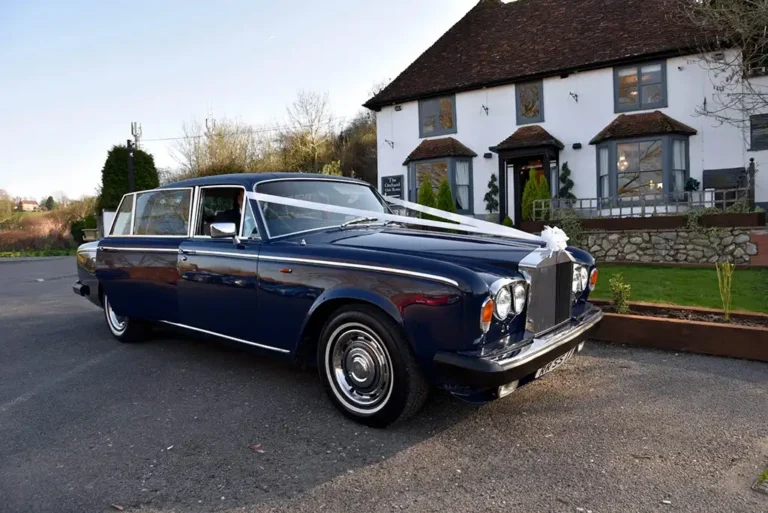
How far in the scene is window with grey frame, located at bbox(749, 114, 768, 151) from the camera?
13914 mm

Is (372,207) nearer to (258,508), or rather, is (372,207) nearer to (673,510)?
(258,508)

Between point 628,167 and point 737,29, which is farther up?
point 737,29

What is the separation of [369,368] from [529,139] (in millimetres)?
15159

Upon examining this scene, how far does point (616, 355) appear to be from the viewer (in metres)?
4.98

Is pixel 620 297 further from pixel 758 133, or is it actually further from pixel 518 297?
pixel 758 133

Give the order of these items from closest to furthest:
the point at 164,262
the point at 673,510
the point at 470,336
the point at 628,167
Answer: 1. the point at 673,510
2. the point at 470,336
3. the point at 164,262
4. the point at 628,167

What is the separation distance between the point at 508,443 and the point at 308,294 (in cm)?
160

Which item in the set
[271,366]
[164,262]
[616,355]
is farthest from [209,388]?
[616,355]

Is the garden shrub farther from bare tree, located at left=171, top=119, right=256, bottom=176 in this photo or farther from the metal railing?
bare tree, located at left=171, top=119, right=256, bottom=176

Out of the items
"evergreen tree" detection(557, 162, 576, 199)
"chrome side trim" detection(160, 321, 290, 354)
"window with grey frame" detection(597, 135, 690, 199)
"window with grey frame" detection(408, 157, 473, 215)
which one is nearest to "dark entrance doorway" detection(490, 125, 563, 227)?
"evergreen tree" detection(557, 162, 576, 199)

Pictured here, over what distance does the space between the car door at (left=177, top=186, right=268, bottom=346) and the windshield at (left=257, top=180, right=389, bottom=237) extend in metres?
0.17

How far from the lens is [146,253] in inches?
197

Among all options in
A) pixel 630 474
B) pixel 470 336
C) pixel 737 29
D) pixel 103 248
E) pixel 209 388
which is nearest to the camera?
pixel 630 474

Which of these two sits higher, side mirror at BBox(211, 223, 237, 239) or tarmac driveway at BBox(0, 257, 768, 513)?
side mirror at BBox(211, 223, 237, 239)
